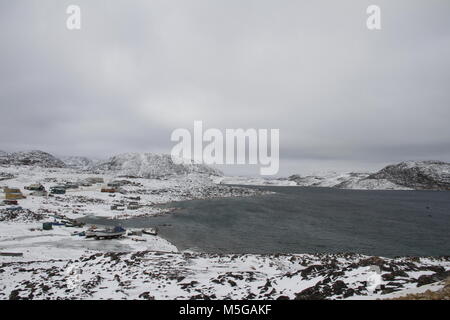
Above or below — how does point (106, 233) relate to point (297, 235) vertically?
above

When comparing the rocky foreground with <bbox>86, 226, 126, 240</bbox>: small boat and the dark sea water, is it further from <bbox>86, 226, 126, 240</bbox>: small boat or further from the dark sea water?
the dark sea water

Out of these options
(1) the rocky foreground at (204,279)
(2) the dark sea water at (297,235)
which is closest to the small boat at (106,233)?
(2) the dark sea water at (297,235)

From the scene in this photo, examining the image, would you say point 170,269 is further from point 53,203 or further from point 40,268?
point 53,203

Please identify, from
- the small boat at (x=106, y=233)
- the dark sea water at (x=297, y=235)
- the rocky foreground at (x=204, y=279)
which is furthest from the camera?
the dark sea water at (x=297, y=235)

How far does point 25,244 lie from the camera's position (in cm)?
2684

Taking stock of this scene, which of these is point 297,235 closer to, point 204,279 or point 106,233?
point 204,279

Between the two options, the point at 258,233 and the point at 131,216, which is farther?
the point at 131,216

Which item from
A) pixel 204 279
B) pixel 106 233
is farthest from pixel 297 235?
pixel 106 233

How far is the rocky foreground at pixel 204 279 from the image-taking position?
49.1 feet

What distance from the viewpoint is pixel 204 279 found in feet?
60.5

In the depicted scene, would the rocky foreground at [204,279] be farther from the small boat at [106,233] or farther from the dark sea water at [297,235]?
the dark sea water at [297,235]

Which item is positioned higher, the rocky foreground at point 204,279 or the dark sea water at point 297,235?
the rocky foreground at point 204,279
